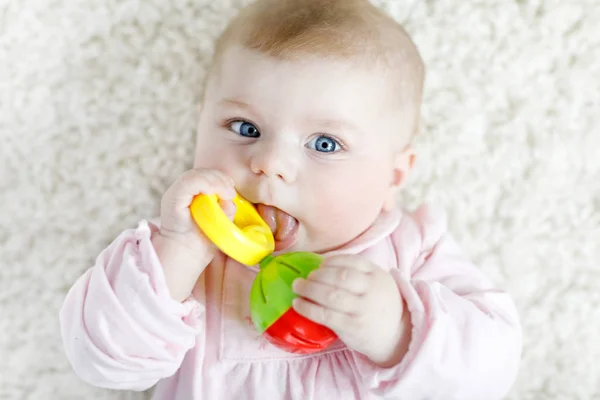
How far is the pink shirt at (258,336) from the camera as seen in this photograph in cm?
115

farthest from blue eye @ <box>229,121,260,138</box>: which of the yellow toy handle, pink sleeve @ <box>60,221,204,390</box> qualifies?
pink sleeve @ <box>60,221,204,390</box>

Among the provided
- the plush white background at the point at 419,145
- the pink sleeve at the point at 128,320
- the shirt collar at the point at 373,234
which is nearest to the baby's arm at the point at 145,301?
the pink sleeve at the point at 128,320

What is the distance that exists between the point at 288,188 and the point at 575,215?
2.27 ft

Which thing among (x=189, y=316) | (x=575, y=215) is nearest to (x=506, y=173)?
(x=575, y=215)

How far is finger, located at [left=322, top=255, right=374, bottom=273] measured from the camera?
3.64 ft

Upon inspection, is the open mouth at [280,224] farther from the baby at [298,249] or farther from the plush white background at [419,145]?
the plush white background at [419,145]

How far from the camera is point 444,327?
1168 mm

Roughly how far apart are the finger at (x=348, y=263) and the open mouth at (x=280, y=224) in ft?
0.35

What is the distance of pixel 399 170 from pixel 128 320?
1.68 ft

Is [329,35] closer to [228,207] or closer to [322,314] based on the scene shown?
[228,207]

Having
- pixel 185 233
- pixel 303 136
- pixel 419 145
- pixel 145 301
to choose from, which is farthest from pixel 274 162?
pixel 419 145

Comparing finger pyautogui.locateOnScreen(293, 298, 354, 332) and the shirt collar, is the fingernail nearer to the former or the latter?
finger pyautogui.locateOnScreen(293, 298, 354, 332)

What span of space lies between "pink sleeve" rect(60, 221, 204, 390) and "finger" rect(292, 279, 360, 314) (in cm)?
19

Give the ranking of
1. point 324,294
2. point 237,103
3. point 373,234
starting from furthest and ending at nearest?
point 373,234 → point 237,103 → point 324,294
